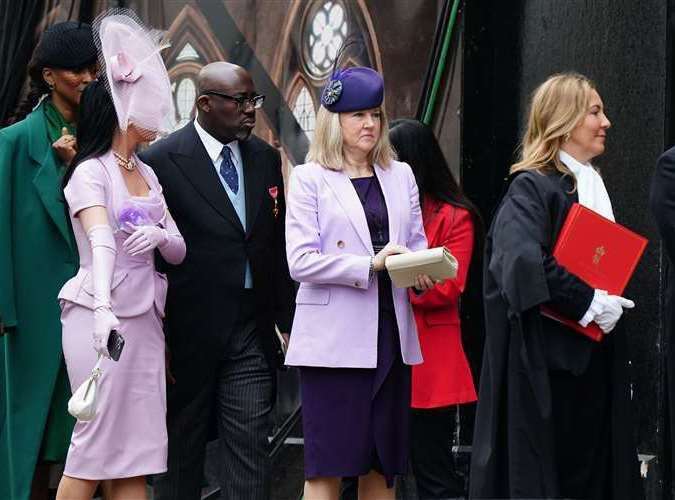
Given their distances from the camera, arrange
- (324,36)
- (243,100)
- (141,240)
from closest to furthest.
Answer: (141,240), (243,100), (324,36)

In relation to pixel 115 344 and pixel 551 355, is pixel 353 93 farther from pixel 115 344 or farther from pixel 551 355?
pixel 115 344

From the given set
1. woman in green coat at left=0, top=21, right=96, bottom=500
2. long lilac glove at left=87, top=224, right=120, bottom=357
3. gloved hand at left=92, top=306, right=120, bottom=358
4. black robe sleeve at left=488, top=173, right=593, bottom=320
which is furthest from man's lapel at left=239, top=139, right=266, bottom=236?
black robe sleeve at left=488, top=173, right=593, bottom=320

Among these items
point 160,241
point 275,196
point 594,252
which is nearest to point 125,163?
point 160,241

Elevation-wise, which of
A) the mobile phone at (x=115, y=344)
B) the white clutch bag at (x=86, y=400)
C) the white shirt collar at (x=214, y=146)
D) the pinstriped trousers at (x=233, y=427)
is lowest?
the pinstriped trousers at (x=233, y=427)

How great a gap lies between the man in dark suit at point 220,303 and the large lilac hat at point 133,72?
1.38ft

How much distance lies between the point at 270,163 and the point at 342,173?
0.75 m

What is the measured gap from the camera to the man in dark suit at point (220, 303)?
6.87 metres

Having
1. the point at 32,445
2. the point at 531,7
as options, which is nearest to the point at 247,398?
the point at 32,445

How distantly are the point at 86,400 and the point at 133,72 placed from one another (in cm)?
148

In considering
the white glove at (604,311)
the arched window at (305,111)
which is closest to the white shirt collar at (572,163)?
the white glove at (604,311)

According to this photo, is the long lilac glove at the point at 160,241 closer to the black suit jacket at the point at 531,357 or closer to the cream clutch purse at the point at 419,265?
the cream clutch purse at the point at 419,265

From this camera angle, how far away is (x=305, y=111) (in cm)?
898

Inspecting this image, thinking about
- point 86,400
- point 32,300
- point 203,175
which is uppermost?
point 203,175

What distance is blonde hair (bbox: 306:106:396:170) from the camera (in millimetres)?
6562
